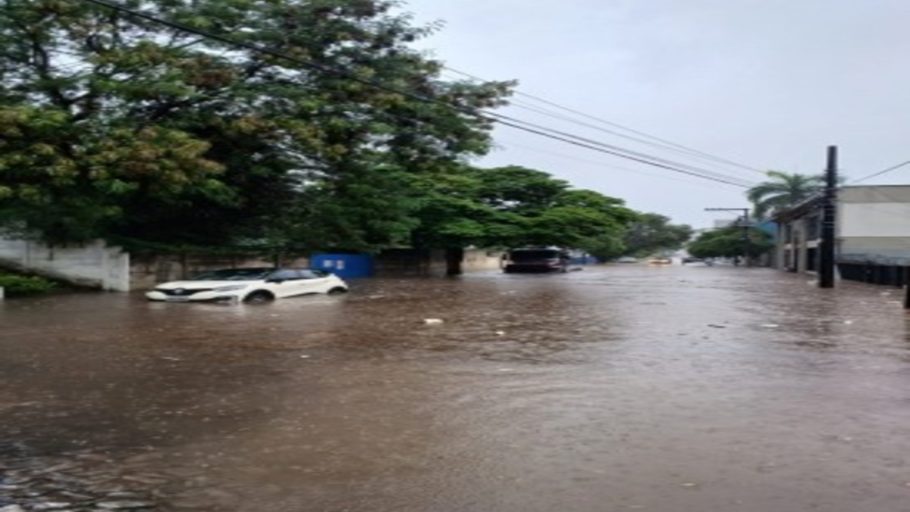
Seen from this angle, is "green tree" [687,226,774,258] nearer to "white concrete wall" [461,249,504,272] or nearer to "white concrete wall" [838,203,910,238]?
"white concrete wall" [461,249,504,272]

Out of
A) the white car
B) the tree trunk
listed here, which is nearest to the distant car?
the tree trunk

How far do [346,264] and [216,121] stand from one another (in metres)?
19.5

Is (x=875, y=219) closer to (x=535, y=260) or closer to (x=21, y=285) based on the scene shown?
(x=535, y=260)

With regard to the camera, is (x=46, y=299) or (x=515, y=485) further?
(x=46, y=299)

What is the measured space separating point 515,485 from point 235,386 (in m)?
4.64

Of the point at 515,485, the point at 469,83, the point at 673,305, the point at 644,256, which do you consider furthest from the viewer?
the point at 644,256

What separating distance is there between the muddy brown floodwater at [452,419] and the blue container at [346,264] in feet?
87.5

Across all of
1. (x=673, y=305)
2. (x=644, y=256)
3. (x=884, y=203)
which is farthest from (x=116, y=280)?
(x=644, y=256)

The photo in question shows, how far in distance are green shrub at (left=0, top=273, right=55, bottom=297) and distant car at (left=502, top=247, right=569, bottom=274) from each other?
29.8 m

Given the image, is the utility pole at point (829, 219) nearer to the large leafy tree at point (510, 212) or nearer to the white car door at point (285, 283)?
the large leafy tree at point (510, 212)

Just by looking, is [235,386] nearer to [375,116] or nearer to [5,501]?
[5,501]

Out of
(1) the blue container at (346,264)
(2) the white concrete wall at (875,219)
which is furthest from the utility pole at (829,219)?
(1) the blue container at (346,264)

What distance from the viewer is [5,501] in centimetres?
513

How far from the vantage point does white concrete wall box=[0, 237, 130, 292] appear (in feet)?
88.5
